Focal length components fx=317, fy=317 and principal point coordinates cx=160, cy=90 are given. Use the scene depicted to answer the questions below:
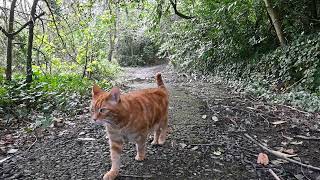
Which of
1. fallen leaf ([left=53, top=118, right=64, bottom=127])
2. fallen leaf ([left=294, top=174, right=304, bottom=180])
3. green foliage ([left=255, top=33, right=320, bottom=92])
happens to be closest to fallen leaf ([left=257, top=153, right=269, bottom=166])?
fallen leaf ([left=294, top=174, right=304, bottom=180])

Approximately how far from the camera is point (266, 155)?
3789 mm

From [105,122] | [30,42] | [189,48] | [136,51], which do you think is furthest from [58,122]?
[136,51]

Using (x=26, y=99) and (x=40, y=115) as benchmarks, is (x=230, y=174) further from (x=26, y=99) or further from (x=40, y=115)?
(x=26, y=99)

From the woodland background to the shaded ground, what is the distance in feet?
2.65

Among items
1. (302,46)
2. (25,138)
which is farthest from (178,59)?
(25,138)

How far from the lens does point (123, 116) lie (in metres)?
3.08

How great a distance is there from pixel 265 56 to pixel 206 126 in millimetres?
5012

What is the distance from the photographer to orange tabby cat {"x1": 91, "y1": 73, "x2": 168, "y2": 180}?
299 centimetres

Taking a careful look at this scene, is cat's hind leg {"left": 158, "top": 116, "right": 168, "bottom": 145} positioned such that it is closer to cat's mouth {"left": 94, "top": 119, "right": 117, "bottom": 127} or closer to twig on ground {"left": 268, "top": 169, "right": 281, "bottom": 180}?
cat's mouth {"left": 94, "top": 119, "right": 117, "bottom": 127}

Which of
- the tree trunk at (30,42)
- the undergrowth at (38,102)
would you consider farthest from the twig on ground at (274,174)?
the tree trunk at (30,42)

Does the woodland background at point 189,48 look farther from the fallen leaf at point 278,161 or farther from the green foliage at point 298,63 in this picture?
the fallen leaf at point 278,161

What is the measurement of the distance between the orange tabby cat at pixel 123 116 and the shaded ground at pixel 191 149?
0.94ft

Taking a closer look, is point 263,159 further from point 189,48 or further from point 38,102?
point 189,48

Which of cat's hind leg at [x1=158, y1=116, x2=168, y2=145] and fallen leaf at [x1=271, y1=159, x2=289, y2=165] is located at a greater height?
cat's hind leg at [x1=158, y1=116, x2=168, y2=145]
